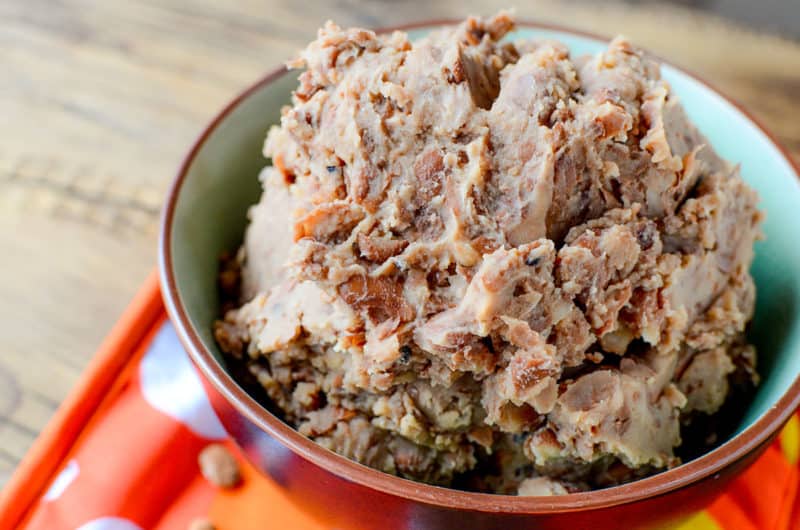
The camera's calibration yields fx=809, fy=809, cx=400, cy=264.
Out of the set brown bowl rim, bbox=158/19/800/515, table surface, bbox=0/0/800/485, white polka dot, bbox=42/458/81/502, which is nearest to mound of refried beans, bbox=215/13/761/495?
brown bowl rim, bbox=158/19/800/515

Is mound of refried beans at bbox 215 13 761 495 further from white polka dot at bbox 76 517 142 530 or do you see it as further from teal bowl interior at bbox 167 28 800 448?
white polka dot at bbox 76 517 142 530

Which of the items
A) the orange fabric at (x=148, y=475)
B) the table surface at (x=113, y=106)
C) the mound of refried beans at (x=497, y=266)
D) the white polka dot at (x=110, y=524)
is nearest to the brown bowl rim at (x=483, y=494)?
the mound of refried beans at (x=497, y=266)

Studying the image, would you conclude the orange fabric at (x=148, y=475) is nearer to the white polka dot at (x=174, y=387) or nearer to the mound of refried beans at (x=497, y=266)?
the white polka dot at (x=174, y=387)

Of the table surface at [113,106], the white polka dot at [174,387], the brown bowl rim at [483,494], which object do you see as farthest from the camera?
the table surface at [113,106]

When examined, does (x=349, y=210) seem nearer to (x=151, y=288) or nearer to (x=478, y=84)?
(x=478, y=84)

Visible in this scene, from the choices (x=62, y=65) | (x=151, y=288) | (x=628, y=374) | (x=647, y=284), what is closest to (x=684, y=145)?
(x=647, y=284)
